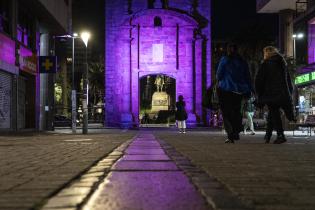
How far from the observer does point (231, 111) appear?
42.4 feet

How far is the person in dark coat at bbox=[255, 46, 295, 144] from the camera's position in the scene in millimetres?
12445

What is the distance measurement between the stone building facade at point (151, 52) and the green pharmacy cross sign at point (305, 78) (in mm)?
8045

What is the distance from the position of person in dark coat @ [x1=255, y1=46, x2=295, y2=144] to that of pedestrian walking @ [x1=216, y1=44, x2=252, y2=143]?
33 centimetres

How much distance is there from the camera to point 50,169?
6445 millimetres

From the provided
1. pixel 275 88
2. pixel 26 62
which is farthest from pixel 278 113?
pixel 26 62

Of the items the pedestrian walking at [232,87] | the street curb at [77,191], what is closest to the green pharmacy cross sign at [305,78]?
the pedestrian walking at [232,87]

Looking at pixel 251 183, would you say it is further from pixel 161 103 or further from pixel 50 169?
pixel 161 103

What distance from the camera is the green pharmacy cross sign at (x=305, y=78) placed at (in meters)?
43.0

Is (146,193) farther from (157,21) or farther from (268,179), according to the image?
(157,21)

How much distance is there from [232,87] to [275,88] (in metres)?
0.89

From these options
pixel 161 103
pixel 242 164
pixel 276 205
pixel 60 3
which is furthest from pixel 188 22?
pixel 276 205

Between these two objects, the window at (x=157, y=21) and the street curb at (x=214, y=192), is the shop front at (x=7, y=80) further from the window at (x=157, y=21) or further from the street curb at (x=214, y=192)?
the window at (x=157, y=21)

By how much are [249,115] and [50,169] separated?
18.3 metres

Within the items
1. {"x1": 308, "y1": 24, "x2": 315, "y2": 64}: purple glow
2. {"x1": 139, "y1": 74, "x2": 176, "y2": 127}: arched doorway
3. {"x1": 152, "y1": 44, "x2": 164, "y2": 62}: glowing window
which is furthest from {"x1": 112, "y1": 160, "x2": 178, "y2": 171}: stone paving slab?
{"x1": 139, "y1": 74, "x2": 176, "y2": 127}: arched doorway
